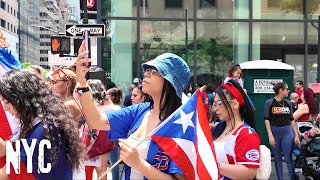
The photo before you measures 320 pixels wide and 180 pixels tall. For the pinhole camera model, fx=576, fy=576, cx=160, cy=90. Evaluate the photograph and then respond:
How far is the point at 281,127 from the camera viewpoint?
10.1 m

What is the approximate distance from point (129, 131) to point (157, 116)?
0.31 m

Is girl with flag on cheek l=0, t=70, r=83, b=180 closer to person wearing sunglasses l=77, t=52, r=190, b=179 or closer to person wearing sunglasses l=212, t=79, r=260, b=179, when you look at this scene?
person wearing sunglasses l=77, t=52, r=190, b=179

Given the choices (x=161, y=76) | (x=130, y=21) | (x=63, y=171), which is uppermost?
(x=130, y=21)

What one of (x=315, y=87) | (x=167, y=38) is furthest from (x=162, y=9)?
(x=315, y=87)

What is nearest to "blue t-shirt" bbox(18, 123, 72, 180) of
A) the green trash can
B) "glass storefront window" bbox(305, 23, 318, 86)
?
the green trash can

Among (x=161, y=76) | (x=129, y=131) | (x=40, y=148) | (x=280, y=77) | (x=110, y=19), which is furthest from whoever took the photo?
(x=110, y=19)

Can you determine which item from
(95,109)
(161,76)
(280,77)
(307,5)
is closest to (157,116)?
(161,76)

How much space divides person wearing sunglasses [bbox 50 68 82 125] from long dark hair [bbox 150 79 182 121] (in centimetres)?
238

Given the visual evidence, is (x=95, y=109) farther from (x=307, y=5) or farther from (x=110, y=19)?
(x=307, y=5)

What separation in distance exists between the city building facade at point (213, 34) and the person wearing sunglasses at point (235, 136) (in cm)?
1152

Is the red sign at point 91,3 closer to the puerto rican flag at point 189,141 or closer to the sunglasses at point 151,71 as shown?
the sunglasses at point 151,71

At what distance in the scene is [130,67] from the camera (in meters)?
16.1

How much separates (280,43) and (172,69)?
44.4 ft

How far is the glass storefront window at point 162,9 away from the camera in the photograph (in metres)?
16.3
